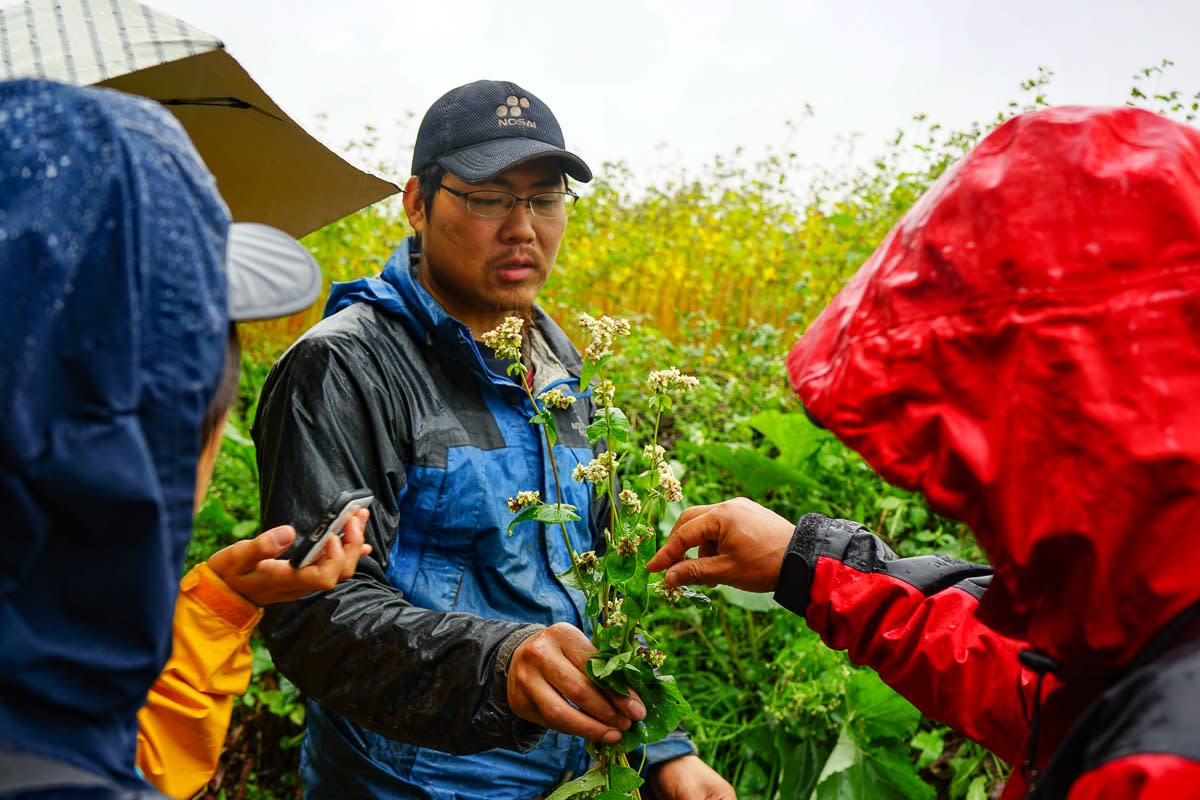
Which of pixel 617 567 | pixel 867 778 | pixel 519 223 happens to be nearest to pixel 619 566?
pixel 617 567

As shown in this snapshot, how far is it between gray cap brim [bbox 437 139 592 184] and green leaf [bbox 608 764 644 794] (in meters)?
1.34

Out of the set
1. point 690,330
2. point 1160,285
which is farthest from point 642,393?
point 1160,285

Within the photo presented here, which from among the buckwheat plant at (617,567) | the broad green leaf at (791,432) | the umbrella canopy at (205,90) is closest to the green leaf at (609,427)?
the buckwheat plant at (617,567)

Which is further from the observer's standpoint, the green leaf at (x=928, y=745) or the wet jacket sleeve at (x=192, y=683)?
the green leaf at (x=928, y=745)

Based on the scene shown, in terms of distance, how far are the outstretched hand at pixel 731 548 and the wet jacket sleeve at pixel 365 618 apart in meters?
0.29

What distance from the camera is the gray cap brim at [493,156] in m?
2.29

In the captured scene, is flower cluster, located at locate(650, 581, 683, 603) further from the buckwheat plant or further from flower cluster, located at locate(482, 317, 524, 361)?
flower cluster, located at locate(482, 317, 524, 361)

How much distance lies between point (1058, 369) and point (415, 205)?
1893 mm

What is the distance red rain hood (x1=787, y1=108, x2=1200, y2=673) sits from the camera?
866mm

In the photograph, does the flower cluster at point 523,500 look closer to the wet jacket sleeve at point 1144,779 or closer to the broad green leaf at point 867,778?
the wet jacket sleeve at point 1144,779

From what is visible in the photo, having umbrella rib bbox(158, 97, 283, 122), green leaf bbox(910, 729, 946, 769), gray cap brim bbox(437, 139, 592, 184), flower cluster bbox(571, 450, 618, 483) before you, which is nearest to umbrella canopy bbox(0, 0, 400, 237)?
umbrella rib bbox(158, 97, 283, 122)

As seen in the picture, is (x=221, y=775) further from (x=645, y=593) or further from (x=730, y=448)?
(x=645, y=593)

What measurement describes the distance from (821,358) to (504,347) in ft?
2.27

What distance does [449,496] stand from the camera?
2018 millimetres
